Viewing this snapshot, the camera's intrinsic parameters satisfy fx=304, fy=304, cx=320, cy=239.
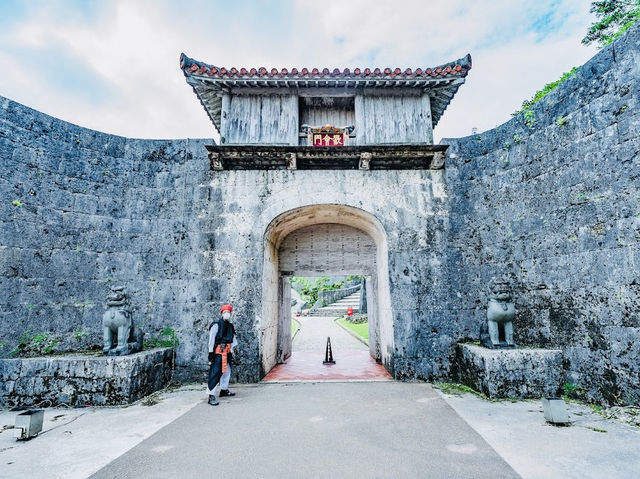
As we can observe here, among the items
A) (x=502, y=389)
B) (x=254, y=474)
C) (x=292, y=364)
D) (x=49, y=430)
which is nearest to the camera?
(x=254, y=474)

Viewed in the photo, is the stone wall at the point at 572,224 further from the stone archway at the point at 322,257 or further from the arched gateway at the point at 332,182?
the stone archway at the point at 322,257

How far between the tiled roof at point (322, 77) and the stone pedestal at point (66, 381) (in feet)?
20.7

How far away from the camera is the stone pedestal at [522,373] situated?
16.7 feet

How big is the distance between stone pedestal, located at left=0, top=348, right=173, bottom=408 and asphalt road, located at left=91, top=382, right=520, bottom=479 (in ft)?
4.65

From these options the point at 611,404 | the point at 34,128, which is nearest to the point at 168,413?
the point at 34,128

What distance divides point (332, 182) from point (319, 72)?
2708 mm

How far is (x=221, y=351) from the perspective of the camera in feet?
18.4

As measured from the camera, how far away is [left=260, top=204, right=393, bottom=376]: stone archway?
792 centimetres

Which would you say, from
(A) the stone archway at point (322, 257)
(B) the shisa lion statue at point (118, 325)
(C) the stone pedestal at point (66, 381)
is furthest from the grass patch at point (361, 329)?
(C) the stone pedestal at point (66, 381)

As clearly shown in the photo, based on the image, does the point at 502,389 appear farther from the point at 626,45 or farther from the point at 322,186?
the point at 626,45

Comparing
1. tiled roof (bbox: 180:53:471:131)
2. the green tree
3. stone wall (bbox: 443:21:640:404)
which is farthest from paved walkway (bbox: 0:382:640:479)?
the green tree

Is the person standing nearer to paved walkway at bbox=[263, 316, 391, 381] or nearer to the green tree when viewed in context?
paved walkway at bbox=[263, 316, 391, 381]

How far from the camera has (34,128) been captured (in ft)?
19.9

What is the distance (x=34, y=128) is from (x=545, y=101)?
1011 cm
